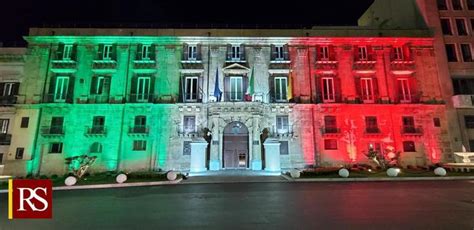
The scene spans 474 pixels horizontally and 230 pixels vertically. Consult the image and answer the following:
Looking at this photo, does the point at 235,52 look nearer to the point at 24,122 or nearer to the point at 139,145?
the point at 139,145

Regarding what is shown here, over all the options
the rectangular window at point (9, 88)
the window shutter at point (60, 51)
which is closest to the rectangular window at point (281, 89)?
the window shutter at point (60, 51)

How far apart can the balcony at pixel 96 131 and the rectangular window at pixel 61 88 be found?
5205mm

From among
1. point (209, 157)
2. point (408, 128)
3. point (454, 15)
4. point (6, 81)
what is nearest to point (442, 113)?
point (408, 128)

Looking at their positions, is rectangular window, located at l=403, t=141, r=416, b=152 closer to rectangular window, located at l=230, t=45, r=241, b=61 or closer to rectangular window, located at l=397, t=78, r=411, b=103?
rectangular window, located at l=397, t=78, r=411, b=103

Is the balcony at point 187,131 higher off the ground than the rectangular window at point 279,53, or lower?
lower

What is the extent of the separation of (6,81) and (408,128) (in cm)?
5199

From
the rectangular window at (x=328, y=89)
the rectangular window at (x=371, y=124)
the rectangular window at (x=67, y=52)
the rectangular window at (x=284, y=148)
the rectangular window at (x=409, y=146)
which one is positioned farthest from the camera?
the rectangular window at (x=328, y=89)

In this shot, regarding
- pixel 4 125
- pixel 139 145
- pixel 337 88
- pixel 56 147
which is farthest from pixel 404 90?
pixel 4 125

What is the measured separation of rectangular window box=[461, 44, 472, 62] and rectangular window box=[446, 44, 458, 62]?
3.21ft

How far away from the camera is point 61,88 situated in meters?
32.2

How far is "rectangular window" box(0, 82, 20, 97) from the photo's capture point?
1304 inches

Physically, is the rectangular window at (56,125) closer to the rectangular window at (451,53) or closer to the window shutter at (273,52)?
the window shutter at (273,52)

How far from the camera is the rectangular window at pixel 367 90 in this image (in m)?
32.9

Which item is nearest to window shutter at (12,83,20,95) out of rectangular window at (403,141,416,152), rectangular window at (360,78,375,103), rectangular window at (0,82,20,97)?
rectangular window at (0,82,20,97)
